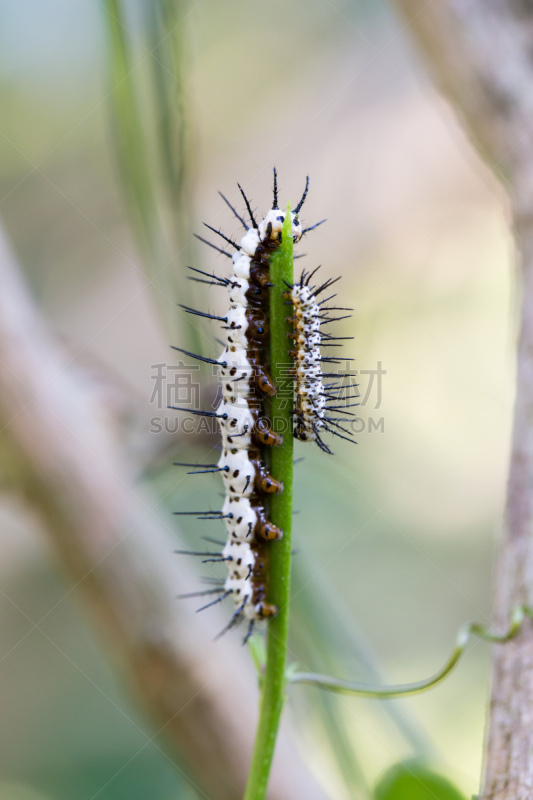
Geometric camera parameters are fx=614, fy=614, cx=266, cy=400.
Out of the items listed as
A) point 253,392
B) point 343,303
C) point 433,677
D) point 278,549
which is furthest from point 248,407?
point 343,303

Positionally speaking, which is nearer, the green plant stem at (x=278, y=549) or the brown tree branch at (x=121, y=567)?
the green plant stem at (x=278, y=549)

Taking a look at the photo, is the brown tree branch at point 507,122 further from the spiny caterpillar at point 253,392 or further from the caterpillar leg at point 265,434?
the caterpillar leg at point 265,434

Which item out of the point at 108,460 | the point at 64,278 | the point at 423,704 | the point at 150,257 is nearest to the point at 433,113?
the point at 64,278

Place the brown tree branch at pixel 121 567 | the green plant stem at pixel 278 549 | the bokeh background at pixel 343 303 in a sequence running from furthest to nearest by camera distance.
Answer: the bokeh background at pixel 343 303 < the brown tree branch at pixel 121 567 < the green plant stem at pixel 278 549

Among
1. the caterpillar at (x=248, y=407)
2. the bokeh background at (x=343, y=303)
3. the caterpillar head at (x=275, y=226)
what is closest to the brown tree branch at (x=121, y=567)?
the caterpillar at (x=248, y=407)

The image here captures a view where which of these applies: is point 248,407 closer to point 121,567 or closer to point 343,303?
point 121,567

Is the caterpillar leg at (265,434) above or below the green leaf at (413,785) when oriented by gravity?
above

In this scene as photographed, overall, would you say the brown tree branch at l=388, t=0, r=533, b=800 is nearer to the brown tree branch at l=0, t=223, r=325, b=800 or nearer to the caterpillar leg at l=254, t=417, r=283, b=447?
the caterpillar leg at l=254, t=417, r=283, b=447
